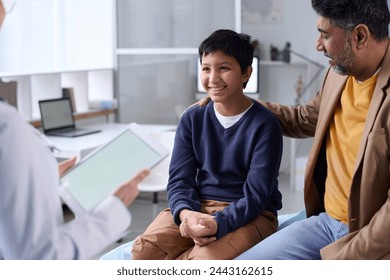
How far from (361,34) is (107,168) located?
56cm

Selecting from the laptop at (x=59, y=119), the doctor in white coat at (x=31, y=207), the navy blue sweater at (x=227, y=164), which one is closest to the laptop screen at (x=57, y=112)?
the laptop at (x=59, y=119)

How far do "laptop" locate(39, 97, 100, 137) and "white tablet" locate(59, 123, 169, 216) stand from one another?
0.73 ft

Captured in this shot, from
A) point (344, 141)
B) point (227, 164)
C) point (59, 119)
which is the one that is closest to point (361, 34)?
point (344, 141)

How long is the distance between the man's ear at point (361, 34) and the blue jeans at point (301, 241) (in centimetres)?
38

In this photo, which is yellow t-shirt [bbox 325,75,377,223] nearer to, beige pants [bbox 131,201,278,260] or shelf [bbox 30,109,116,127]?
beige pants [bbox 131,201,278,260]

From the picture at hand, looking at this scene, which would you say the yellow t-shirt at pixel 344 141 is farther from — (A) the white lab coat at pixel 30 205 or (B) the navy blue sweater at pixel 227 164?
(A) the white lab coat at pixel 30 205

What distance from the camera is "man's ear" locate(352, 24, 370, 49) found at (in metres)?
1.19

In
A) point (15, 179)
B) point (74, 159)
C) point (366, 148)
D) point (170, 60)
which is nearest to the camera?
point (15, 179)

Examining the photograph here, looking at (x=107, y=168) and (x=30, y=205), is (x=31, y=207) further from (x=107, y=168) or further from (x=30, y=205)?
(x=107, y=168)

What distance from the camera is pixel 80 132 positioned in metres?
1.38

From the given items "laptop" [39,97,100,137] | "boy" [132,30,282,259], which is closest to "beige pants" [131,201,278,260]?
"boy" [132,30,282,259]

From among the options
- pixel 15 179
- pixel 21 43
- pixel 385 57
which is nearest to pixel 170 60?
pixel 21 43
